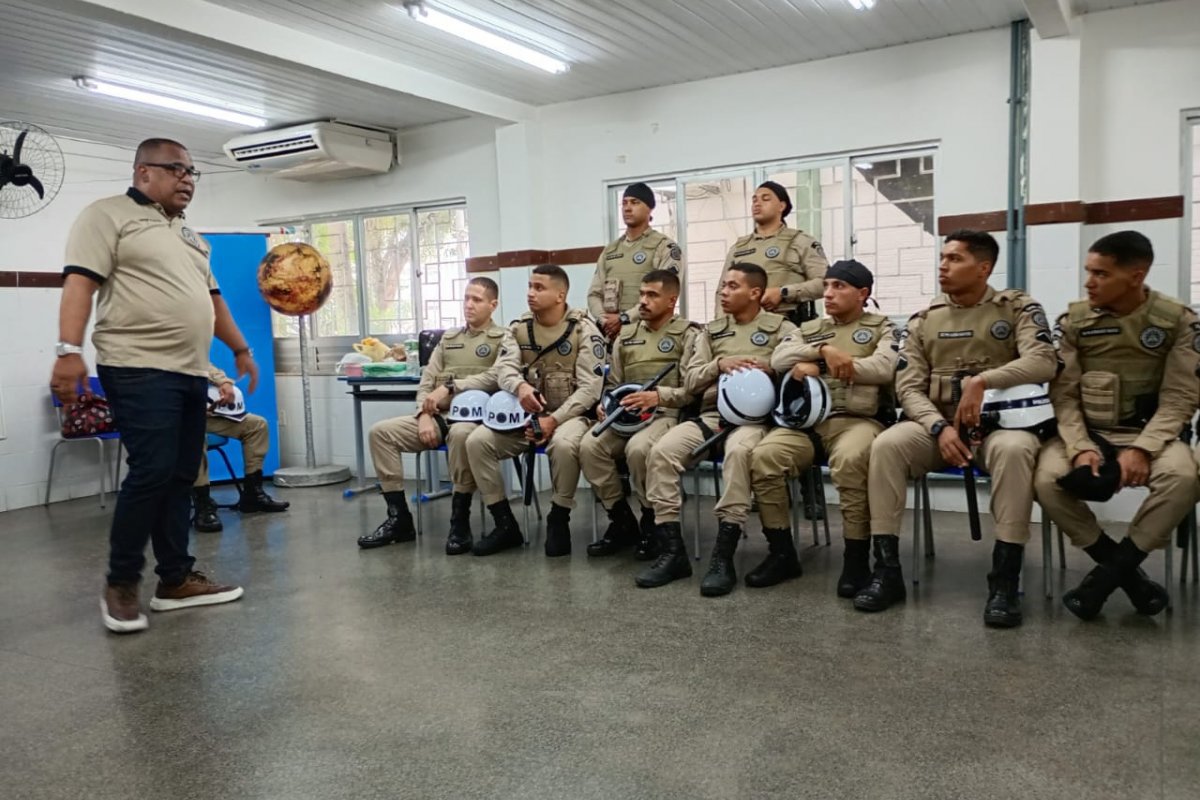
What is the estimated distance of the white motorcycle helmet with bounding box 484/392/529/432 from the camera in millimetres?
4332

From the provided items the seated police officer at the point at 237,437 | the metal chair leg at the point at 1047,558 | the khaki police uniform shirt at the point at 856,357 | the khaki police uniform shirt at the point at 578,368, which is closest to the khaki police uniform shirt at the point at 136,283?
the khaki police uniform shirt at the point at 578,368

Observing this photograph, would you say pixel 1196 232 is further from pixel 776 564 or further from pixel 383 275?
pixel 383 275

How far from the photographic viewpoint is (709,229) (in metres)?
6.03

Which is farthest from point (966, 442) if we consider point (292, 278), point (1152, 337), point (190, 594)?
point (292, 278)

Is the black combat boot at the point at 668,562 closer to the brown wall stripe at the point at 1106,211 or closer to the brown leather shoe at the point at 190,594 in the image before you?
the brown leather shoe at the point at 190,594

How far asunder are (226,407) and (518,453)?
7.14 feet

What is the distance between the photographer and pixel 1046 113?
15.3ft

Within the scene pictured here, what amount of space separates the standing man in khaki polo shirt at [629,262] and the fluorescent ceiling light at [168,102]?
3.00 metres

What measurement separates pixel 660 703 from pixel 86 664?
6.51 feet

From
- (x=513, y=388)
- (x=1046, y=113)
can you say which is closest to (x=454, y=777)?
(x=513, y=388)

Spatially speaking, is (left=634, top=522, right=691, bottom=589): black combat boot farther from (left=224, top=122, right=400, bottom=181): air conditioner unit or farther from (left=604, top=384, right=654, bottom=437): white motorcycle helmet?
(left=224, top=122, right=400, bottom=181): air conditioner unit

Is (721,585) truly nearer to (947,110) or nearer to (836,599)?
(836,599)

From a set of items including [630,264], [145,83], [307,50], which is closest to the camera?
[307,50]

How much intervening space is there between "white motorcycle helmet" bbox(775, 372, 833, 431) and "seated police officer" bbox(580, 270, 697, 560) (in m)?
0.53
